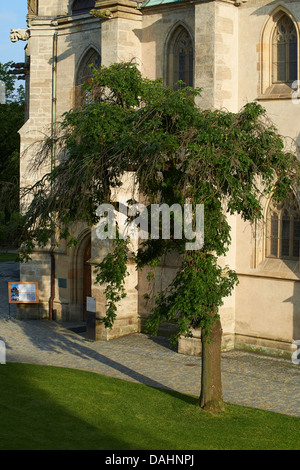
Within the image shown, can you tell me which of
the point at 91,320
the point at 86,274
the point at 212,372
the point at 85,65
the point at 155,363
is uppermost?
the point at 85,65

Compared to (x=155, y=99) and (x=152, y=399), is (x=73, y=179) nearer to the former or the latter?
(x=155, y=99)

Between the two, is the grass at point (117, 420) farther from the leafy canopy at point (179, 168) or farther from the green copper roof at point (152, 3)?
the green copper roof at point (152, 3)

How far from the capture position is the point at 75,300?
81.5 feet

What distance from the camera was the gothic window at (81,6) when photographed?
80.5 ft

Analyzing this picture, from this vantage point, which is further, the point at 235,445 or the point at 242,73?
the point at 242,73

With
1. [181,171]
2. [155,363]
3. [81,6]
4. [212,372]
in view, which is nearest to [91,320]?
[155,363]

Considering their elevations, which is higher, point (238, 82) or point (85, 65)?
point (85, 65)

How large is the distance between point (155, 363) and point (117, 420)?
203 inches

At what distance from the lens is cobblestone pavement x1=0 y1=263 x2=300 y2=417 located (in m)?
15.9

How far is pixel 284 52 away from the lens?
19531 mm

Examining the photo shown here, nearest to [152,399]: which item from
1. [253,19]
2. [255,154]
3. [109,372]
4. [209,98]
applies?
[109,372]

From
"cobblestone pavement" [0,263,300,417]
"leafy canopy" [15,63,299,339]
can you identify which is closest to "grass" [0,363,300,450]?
"cobblestone pavement" [0,263,300,417]

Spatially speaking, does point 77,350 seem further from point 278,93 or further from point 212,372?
point 278,93
